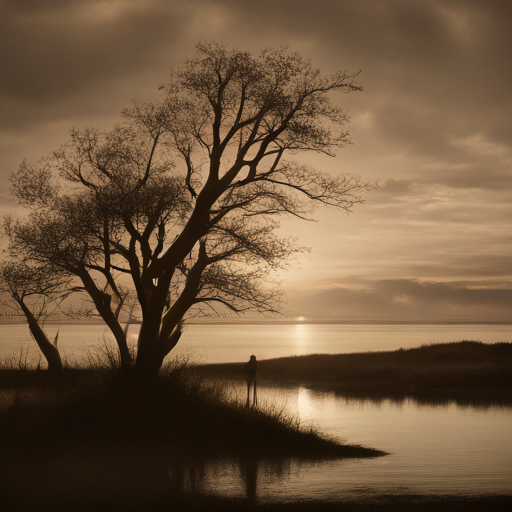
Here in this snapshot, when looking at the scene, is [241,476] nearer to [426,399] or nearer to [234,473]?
[234,473]

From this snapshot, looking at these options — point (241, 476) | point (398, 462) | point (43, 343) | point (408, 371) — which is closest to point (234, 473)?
point (241, 476)

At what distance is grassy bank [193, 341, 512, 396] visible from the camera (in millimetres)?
39594

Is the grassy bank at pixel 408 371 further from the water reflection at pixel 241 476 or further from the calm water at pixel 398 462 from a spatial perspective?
the water reflection at pixel 241 476

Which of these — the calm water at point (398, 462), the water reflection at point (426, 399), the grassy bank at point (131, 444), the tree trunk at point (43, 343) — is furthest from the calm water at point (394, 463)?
the tree trunk at point (43, 343)

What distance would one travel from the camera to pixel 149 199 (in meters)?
20.2

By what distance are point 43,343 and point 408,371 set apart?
27.9 metres

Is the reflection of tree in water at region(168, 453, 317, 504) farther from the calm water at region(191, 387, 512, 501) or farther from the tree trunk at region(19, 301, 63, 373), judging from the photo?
the tree trunk at region(19, 301, 63, 373)

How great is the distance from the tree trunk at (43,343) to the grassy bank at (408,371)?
14.4m

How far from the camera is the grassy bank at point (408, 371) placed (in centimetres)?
3959

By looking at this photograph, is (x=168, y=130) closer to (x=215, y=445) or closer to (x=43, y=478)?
(x=215, y=445)

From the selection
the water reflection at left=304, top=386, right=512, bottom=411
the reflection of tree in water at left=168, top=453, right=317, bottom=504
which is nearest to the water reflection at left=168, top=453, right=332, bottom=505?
the reflection of tree in water at left=168, top=453, right=317, bottom=504

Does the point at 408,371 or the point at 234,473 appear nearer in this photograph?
the point at 234,473

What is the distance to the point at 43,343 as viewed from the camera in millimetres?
31922

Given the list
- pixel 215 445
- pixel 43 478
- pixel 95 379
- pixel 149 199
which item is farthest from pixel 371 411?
pixel 43 478
